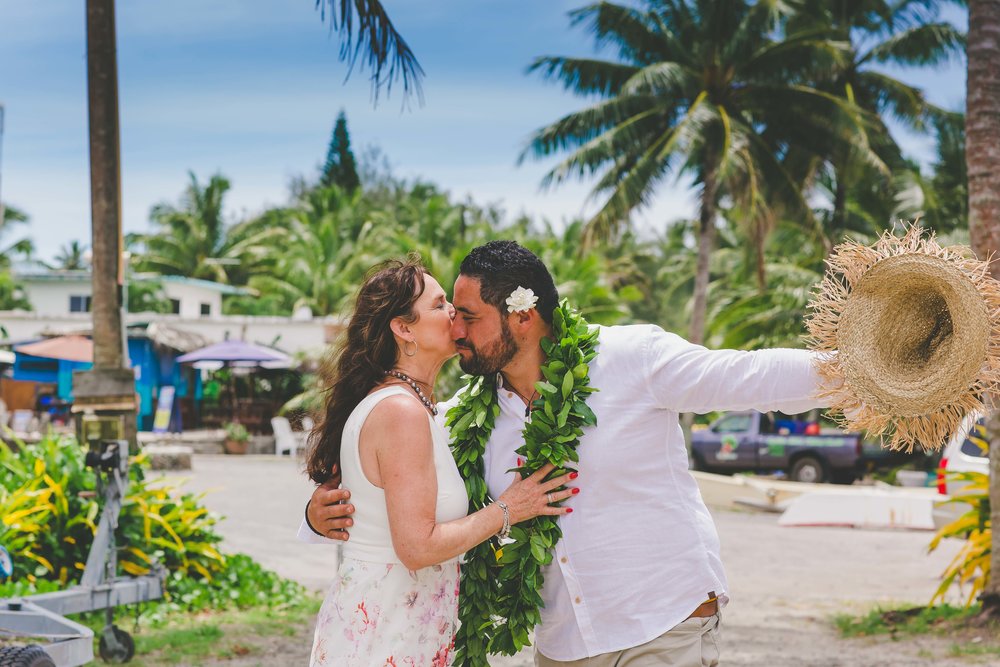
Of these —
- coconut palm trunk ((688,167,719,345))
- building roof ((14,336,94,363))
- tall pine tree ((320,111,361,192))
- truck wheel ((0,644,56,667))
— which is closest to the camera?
truck wheel ((0,644,56,667))

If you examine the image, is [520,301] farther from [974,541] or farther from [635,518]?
[974,541]

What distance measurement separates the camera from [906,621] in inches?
296

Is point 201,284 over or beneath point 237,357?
over

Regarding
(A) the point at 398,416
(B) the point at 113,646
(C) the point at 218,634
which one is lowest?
(C) the point at 218,634

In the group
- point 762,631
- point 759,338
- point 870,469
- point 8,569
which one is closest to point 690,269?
point 759,338

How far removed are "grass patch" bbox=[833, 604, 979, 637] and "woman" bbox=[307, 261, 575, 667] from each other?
5.43 m

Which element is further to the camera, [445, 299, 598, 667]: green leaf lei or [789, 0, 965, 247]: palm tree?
[789, 0, 965, 247]: palm tree

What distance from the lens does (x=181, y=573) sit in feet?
25.0

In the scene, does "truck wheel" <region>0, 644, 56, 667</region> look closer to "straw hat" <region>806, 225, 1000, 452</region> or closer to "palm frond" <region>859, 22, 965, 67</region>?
"straw hat" <region>806, 225, 1000, 452</region>

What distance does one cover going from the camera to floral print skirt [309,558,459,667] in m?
2.80

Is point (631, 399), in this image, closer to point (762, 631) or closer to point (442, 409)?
point (442, 409)

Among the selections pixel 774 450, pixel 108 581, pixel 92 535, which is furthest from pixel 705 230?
pixel 108 581

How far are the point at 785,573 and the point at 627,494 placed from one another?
8.61 m

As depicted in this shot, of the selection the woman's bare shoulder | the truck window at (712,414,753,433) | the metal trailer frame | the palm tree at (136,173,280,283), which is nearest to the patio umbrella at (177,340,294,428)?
the truck window at (712,414,753,433)
